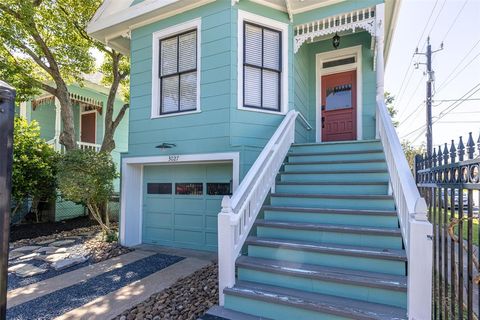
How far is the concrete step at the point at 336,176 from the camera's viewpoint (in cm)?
450

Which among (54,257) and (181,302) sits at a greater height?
(181,302)

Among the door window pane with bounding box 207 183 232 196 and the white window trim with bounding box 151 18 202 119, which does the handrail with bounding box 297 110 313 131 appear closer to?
the door window pane with bounding box 207 183 232 196

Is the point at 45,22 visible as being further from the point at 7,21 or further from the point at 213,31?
the point at 213,31

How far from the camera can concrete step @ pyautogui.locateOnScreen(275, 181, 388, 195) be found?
13.9ft

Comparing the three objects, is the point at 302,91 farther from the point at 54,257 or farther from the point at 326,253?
the point at 54,257

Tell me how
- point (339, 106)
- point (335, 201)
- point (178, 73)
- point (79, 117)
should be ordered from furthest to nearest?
point (79, 117), point (339, 106), point (178, 73), point (335, 201)

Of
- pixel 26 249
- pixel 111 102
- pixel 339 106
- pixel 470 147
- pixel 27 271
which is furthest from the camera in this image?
pixel 111 102

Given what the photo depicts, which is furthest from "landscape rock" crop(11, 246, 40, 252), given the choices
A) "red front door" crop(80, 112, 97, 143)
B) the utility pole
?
the utility pole

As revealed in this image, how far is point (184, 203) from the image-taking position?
6.42 metres

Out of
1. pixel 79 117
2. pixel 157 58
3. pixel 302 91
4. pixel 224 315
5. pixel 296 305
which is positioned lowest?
pixel 224 315

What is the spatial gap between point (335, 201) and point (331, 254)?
1.03 m

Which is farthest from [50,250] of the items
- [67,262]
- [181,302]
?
[181,302]


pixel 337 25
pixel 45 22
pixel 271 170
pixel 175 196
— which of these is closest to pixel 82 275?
pixel 175 196

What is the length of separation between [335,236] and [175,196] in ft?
12.9
